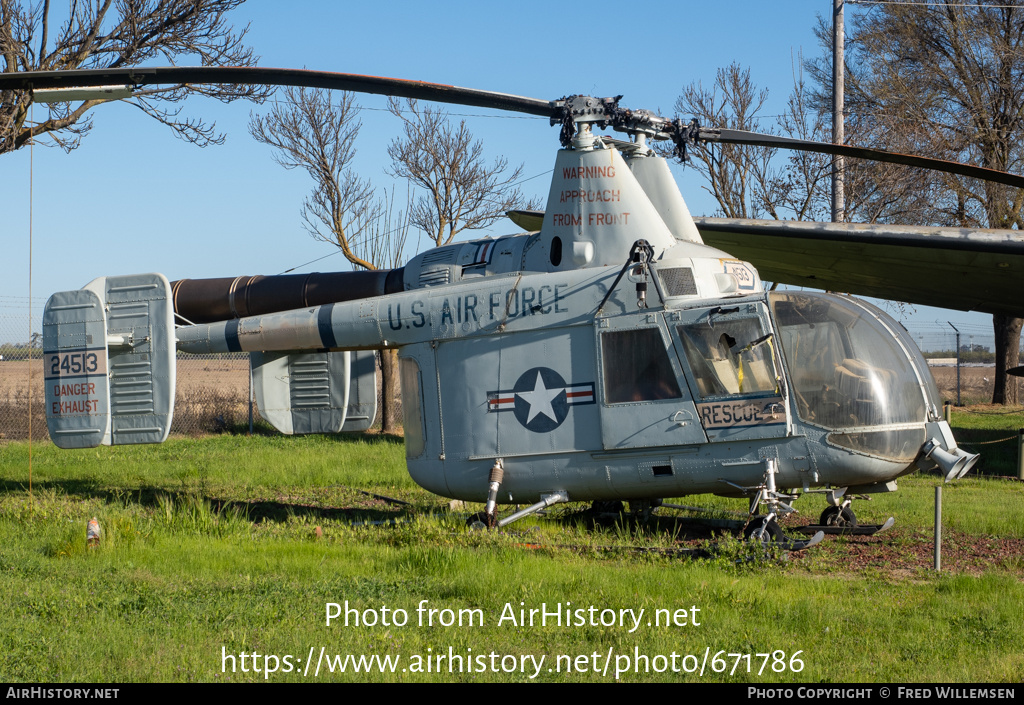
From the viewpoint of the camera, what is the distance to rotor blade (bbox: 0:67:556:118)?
24.8 ft

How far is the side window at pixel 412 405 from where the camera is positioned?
31.3 ft

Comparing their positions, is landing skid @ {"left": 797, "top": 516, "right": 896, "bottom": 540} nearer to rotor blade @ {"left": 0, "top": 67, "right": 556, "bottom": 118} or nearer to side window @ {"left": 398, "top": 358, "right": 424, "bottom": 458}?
side window @ {"left": 398, "top": 358, "right": 424, "bottom": 458}

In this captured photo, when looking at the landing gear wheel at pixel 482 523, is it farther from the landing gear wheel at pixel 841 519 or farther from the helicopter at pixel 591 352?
the landing gear wheel at pixel 841 519

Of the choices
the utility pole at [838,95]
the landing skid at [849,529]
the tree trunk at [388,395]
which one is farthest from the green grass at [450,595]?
the tree trunk at [388,395]

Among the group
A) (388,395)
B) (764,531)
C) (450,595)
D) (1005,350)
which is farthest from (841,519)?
(1005,350)

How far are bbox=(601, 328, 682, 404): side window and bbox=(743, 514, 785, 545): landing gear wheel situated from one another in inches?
52.3

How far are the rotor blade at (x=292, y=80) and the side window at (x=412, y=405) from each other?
2962 mm

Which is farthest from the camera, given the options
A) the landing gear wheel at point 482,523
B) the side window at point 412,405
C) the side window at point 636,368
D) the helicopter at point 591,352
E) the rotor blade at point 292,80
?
the side window at point 412,405

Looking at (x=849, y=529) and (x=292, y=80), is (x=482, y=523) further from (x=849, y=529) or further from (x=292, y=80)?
(x=292, y=80)

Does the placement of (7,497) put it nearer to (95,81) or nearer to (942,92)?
(95,81)

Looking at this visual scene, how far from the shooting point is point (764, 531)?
7.87 meters

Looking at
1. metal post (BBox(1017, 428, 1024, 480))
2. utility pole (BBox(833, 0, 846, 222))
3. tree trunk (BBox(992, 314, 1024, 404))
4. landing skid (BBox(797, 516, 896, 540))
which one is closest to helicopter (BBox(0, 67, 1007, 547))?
landing skid (BBox(797, 516, 896, 540))

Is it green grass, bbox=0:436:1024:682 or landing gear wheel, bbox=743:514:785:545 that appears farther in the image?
landing gear wheel, bbox=743:514:785:545

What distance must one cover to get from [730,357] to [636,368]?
876mm
